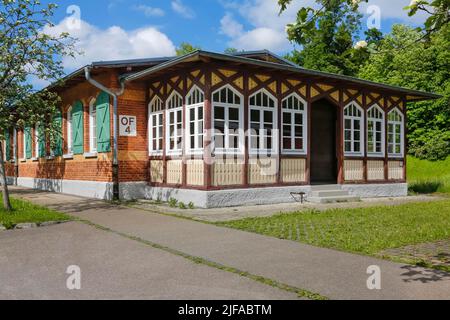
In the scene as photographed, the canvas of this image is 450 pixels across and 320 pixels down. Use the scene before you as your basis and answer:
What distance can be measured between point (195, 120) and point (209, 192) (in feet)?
6.77

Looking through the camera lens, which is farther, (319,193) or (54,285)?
(319,193)

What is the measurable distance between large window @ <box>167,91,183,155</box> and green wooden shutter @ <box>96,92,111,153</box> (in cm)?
204

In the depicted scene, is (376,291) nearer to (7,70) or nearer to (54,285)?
(54,285)

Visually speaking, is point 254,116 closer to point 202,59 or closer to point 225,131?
point 225,131

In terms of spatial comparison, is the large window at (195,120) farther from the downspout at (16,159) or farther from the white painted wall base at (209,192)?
the downspout at (16,159)

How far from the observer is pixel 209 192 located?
11.7 m

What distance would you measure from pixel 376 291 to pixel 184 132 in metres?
8.84

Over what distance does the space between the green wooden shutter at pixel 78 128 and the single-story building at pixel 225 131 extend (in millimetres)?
37

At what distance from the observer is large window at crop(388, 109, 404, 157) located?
1694 cm

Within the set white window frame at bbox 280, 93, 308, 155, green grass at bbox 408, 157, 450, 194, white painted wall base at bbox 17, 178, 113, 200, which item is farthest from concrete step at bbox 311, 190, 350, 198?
green grass at bbox 408, 157, 450, 194

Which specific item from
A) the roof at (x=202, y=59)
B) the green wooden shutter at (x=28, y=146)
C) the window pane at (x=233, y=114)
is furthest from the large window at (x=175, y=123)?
the green wooden shutter at (x=28, y=146)
